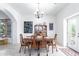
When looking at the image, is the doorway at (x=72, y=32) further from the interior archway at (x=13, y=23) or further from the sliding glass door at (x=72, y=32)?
the interior archway at (x=13, y=23)

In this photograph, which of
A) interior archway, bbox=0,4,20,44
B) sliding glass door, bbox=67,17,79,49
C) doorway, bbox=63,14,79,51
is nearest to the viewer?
doorway, bbox=63,14,79,51

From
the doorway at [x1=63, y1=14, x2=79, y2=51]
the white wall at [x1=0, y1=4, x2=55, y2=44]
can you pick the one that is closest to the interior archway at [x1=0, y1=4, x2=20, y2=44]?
the white wall at [x1=0, y1=4, x2=55, y2=44]

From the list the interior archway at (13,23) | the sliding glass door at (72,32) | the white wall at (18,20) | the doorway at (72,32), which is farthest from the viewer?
the interior archway at (13,23)

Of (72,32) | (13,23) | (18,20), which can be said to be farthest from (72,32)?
(13,23)

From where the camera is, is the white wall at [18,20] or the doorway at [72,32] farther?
the white wall at [18,20]

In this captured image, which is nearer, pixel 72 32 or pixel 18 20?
pixel 72 32

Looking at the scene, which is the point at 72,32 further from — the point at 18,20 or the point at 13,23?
the point at 13,23

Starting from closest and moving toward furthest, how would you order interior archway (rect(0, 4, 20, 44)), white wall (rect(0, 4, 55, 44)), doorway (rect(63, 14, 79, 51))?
doorway (rect(63, 14, 79, 51)) → white wall (rect(0, 4, 55, 44)) → interior archway (rect(0, 4, 20, 44))

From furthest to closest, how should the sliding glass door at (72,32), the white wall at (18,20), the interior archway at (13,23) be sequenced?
the interior archway at (13,23) → the white wall at (18,20) → the sliding glass door at (72,32)

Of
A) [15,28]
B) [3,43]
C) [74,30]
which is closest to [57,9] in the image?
[74,30]

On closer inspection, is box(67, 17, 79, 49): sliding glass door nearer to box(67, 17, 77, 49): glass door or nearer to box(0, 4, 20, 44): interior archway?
box(67, 17, 77, 49): glass door

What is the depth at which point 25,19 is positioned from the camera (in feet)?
19.8

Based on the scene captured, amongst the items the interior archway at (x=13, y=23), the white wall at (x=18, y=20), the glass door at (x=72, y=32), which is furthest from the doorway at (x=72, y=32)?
the interior archway at (x=13, y=23)

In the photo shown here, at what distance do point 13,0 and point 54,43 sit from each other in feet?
11.7
